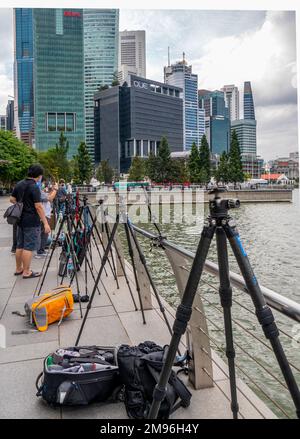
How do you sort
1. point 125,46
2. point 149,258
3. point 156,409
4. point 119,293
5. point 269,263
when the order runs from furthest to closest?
point 125,46, point 269,263, point 149,258, point 119,293, point 156,409

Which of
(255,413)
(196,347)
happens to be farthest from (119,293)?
(255,413)

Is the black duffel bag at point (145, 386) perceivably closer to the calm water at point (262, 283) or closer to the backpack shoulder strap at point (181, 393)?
the backpack shoulder strap at point (181, 393)

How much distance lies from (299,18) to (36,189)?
326 centimetres

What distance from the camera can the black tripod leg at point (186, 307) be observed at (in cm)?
122

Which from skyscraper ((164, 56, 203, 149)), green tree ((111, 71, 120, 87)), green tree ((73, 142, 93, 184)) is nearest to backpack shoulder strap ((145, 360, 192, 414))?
green tree ((73, 142, 93, 184))

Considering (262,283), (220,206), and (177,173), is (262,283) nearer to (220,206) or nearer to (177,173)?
(220,206)

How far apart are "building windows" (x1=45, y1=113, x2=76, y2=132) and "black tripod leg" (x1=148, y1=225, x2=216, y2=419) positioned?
247 feet

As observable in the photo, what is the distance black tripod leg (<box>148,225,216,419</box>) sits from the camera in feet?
4.01

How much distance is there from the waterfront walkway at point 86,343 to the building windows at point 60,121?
72.8m

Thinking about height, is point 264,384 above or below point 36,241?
below

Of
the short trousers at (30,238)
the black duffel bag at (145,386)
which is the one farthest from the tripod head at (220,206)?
the short trousers at (30,238)

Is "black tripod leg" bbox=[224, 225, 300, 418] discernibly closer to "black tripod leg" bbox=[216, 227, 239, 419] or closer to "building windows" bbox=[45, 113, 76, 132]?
"black tripod leg" bbox=[216, 227, 239, 419]

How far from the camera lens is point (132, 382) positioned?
178cm

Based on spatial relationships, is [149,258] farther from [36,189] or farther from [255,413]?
[255,413]
